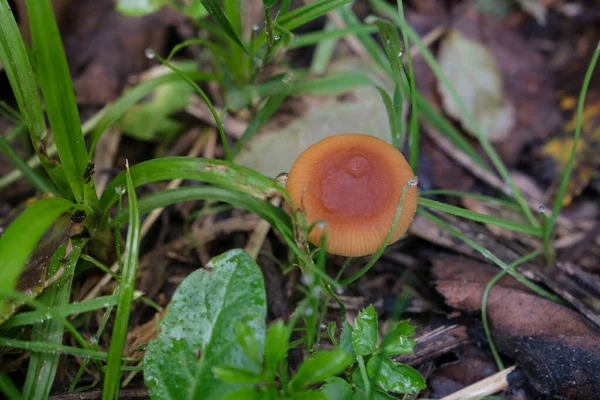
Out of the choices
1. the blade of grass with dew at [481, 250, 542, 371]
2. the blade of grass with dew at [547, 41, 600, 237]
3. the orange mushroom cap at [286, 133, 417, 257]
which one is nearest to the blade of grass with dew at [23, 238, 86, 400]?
the orange mushroom cap at [286, 133, 417, 257]

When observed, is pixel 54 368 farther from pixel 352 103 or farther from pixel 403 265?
pixel 352 103

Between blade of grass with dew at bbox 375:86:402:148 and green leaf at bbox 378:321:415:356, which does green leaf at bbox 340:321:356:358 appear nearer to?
green leaf at bbox 378:321:415:356

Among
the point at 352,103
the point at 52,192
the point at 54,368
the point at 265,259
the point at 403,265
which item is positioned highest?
the point at 52,192

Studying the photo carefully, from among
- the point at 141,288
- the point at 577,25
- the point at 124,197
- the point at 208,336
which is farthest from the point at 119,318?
the point at 577,25

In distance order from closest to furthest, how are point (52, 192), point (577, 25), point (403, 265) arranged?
point (52, 192) < point (403, 265) < point (577, 25)

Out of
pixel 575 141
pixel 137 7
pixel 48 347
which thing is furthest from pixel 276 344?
pixel 137 7

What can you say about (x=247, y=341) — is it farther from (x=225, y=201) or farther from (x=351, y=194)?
(x=351, y=194)

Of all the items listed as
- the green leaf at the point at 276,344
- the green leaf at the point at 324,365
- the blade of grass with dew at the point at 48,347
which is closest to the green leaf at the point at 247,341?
the green leaf at the point at 276,344

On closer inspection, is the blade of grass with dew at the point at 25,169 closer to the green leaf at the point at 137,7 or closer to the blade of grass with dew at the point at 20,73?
the blade of grass with dew at the point at 20,73
